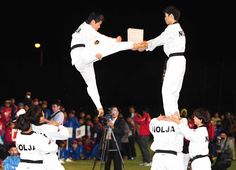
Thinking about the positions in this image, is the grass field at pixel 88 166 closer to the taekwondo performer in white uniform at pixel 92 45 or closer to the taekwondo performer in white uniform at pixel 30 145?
the taekwondo performer in white uniform at pixel 30 145

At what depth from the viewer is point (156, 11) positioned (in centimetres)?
4041

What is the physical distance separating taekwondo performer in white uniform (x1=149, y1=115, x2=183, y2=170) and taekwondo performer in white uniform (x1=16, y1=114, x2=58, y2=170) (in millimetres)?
1800

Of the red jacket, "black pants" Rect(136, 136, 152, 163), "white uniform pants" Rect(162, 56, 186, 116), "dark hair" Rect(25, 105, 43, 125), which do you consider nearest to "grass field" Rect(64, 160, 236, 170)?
"black pants" Rect(136, 136, 152, 163)

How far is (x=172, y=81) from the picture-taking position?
1152 cm

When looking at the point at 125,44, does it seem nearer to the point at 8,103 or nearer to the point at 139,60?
the point at 8,103

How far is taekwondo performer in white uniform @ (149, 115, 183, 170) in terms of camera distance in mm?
11539

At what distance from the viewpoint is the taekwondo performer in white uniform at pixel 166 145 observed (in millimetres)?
11539

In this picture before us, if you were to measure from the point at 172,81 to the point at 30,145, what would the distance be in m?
2.61

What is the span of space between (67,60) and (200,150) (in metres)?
30.2

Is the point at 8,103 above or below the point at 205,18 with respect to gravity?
below

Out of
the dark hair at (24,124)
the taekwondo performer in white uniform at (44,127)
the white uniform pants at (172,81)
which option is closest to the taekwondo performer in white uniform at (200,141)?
the white uniform pants at (172,81)

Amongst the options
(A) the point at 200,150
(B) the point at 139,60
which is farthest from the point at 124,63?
(A) the point at 200,150

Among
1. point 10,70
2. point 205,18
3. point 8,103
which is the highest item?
point 205,18

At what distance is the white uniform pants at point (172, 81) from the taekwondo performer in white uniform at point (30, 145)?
210 cm
